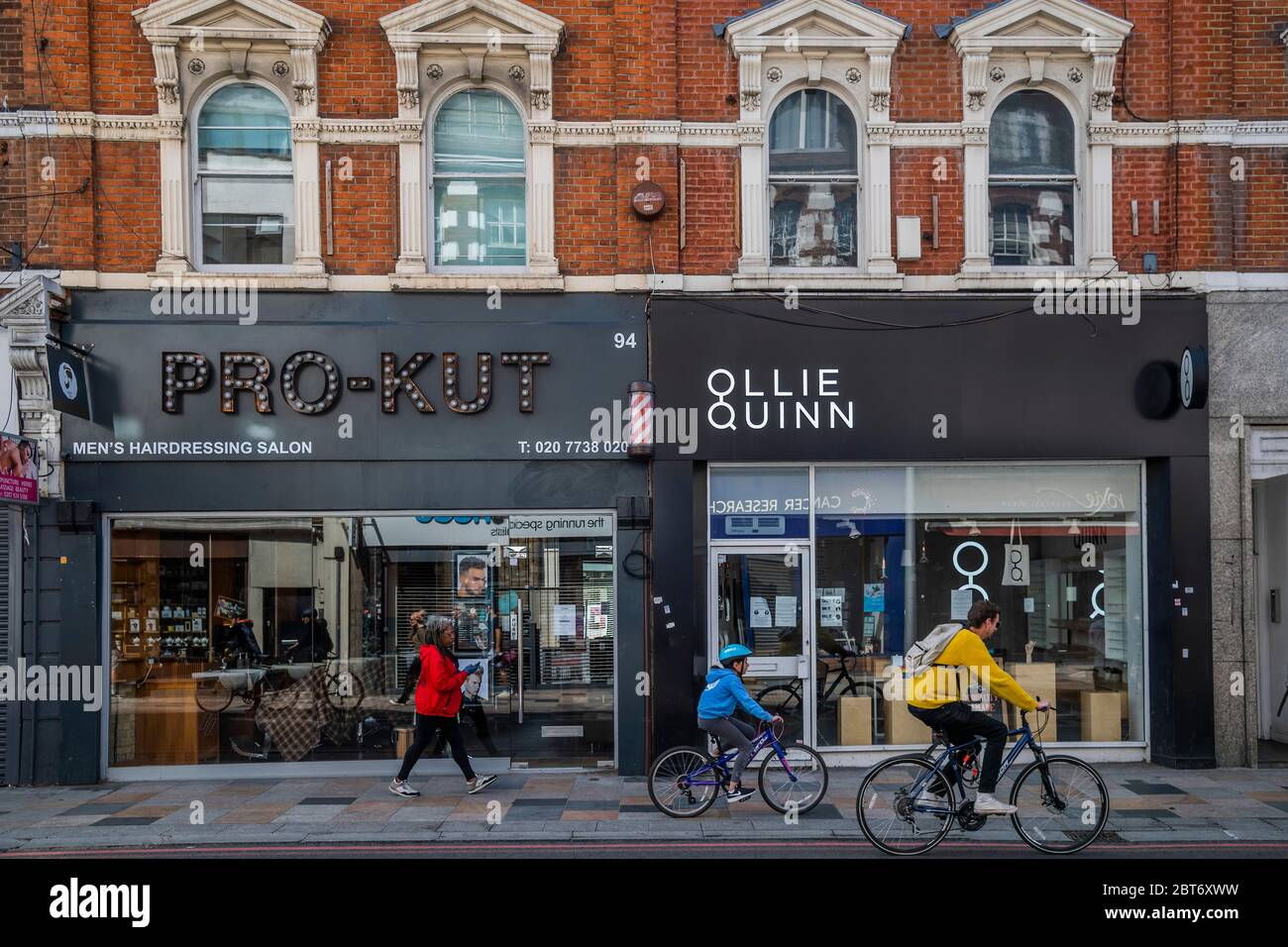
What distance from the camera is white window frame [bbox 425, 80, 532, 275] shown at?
12.3 metres

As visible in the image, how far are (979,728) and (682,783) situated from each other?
2.72 m

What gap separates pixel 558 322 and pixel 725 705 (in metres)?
4.64

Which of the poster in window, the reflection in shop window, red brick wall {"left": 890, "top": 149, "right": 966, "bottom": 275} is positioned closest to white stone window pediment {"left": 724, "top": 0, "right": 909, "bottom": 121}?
red brick wall {"left": 890, "top": 149, "right": 966, "bottom": 275}

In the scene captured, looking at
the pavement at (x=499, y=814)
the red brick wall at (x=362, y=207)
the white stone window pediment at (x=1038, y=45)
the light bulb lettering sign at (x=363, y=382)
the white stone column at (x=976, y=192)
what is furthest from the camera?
the white stone column at (x=976, y=192)

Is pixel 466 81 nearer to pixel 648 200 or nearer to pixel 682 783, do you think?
pixel 648 200

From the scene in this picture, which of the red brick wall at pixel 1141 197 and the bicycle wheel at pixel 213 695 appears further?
the red brick wall at pixel 1141 197

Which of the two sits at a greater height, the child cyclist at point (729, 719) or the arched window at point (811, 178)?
the arched window at point (811, 178)

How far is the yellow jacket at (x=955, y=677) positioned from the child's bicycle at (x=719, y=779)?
1.71 m

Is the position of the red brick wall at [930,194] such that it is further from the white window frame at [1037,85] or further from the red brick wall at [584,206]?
the red brick wall at [584,206]

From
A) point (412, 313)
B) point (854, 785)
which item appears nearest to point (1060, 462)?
point (854, 785)

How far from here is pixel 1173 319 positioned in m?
12.2

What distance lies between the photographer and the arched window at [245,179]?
1220 cm

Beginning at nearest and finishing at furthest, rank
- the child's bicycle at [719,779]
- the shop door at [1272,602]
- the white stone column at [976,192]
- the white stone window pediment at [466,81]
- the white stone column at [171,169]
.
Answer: the child's bicycle at [719,779] → the white stone column at [171,169] → the white stone window pediment at [466,81] → the white stone column at [976,192] → the shop door at [1272,602]

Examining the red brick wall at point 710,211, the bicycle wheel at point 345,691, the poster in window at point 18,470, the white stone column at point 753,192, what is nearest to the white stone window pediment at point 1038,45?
the white stone column at point 753,192
